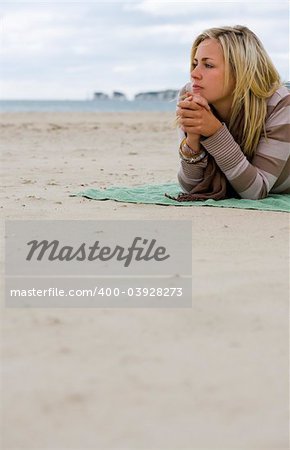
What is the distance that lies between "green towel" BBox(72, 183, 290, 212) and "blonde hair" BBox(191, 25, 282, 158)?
0.28 meters

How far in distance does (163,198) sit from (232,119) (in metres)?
0.56

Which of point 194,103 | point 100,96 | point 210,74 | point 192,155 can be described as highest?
point 210,74

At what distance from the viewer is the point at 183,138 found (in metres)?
3.82

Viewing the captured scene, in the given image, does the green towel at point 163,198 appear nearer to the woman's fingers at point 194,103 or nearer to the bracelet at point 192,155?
the bracelet at point 192,155

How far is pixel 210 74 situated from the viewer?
12.2ft

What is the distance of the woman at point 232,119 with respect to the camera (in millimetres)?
3629

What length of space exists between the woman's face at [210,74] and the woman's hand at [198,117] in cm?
13

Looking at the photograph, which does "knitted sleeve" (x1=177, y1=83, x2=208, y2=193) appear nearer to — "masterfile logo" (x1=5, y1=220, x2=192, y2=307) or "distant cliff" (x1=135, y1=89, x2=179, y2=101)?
"masterfile logo" (x1=5, y1=220, x2=192, y2=307)

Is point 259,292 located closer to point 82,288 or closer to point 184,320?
point 184,320

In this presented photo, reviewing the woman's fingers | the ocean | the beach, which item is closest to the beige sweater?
the woman's fingers

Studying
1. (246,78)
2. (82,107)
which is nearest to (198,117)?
(246,78)

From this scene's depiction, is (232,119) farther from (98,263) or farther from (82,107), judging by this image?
(82,107)

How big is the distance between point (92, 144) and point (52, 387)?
7.68m

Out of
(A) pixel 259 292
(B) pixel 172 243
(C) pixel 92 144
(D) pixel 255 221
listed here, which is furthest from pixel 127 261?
(C) pixel 92 144
